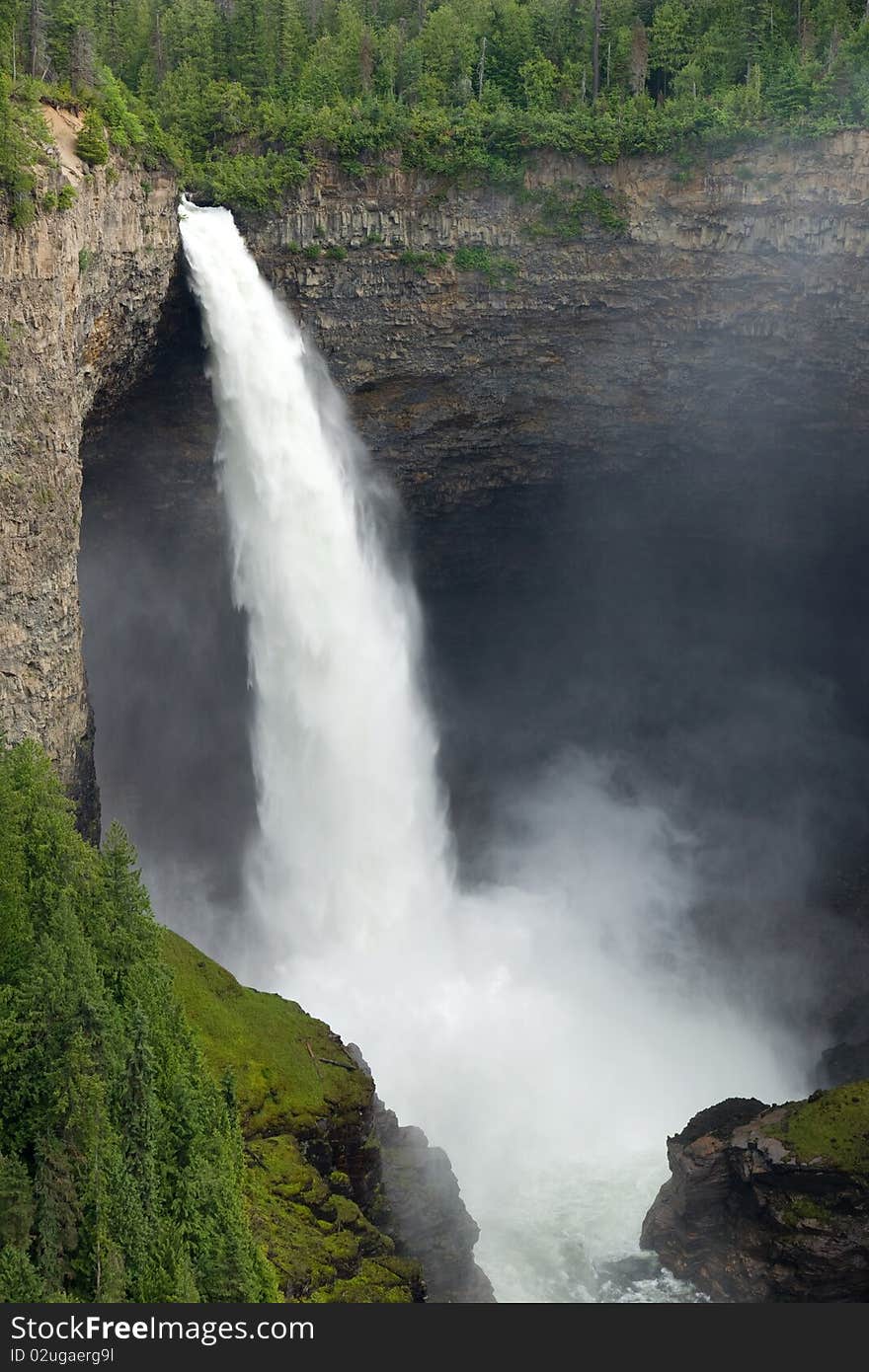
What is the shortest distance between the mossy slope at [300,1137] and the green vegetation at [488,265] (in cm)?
2237

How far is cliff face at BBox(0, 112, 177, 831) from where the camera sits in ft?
117

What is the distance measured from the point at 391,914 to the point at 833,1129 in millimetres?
16056

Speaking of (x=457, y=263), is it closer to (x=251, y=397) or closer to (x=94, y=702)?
(x=251, y=397)

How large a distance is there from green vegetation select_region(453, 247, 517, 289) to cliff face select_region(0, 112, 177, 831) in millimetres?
10315

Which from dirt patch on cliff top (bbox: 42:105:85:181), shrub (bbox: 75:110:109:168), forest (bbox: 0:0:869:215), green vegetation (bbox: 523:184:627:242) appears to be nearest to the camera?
dirt patch on cliff top (bbox: 42:105:85:181)

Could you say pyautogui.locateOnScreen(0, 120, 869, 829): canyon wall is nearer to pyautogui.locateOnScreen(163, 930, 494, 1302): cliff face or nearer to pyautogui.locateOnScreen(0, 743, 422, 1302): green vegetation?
pyautogui.locateOnScreen(0, 743, 422, 1302): green vegetation

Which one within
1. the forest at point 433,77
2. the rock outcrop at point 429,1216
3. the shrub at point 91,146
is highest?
the forest at point 433,77

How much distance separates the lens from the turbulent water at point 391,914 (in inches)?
1722

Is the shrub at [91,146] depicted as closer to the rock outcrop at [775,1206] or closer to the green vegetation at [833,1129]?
the rock outcrop at [775,1206]

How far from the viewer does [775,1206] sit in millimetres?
35844

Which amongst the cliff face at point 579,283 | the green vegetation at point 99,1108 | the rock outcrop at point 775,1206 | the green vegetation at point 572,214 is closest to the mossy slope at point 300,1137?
the green vegetation at point 99,1108

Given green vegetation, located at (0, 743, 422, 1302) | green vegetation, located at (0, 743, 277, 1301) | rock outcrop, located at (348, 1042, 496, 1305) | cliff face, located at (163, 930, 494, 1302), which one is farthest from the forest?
rock outcrop, located at (348, 1042, 496, 1305)

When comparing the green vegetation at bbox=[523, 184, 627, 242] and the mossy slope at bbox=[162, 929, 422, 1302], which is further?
the green vegetation at bbox=[523, 184, 627, 242]

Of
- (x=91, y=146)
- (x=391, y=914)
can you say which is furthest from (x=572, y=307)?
(x=391, y=914)
